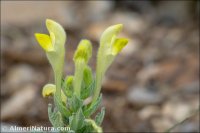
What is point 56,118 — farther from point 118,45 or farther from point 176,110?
point 176,110

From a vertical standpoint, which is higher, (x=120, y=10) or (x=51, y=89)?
(x=51, y=89)

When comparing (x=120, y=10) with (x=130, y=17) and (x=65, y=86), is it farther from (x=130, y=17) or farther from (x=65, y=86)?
(x=65, y=86)

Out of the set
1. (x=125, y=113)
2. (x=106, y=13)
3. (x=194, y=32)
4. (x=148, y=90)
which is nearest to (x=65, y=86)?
(x=125, y=113)

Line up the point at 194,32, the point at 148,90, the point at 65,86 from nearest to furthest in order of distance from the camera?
the point at 65,86 → the point at 148,90 → the point at 194,32

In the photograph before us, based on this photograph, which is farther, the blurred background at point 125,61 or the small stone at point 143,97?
the small stone at point 143,97

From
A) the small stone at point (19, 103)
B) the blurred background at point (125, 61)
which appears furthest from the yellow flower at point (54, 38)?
the small stone at point (19, 103)

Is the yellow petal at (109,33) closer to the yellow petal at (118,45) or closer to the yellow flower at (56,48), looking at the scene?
the yellow petal at (118,45)
